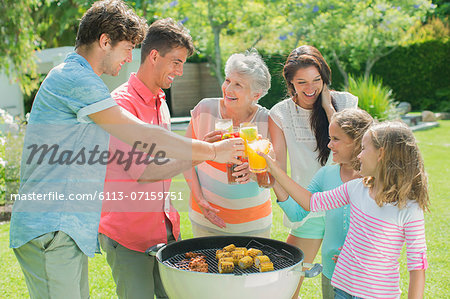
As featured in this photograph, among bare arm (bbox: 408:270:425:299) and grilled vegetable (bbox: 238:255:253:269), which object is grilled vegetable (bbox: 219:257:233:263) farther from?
bare arm (bbox: 408:270:425:299)

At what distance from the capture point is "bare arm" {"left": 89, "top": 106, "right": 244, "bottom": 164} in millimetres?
1951

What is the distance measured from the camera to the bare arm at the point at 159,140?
76.8 inches

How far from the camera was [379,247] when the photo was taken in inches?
81.0

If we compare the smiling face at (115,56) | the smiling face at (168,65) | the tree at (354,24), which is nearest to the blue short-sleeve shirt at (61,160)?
the smiling face at (115,56)

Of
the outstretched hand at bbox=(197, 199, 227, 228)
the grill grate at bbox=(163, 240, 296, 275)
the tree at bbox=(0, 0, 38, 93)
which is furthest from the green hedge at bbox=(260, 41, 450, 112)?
the grill grate at bbox=(163, 240, 296, 275)

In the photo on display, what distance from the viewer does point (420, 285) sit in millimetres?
1947

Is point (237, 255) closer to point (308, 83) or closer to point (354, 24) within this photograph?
point (308, 83)

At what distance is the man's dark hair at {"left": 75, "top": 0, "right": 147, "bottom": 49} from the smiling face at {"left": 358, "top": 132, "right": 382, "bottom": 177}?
1.16m

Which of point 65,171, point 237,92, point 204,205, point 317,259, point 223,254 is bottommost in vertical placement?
point 317,259

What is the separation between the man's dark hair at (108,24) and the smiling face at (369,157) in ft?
3.81

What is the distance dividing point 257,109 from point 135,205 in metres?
1.00

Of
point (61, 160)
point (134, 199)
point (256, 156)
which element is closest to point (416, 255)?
point (256, 156)

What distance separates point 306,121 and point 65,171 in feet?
5.54

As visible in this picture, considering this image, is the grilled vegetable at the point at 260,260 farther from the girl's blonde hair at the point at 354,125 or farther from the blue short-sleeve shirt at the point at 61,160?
the blue short-sleeve shirt at the point at 61,160
